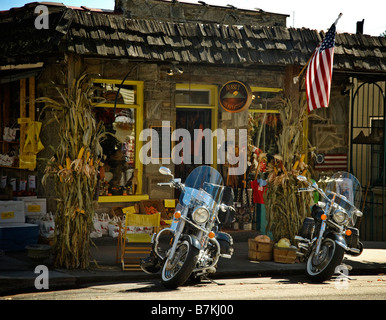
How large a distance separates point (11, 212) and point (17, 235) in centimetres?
50

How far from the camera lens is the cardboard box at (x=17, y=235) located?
10961mm

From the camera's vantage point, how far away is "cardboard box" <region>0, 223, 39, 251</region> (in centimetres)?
1096

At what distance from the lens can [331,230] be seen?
376 inches

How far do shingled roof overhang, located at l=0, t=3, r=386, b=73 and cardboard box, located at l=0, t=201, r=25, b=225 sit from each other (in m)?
2.55

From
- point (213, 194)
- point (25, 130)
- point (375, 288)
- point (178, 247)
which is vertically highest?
point (25, 130)

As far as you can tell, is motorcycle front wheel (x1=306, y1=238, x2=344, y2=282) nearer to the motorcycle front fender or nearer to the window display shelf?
the motorcycle front fender

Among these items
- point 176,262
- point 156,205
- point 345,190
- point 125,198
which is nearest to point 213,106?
point 156,205

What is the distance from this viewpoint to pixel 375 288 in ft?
29.1

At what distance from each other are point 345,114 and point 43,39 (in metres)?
7.64

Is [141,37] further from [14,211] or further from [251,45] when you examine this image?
[14,211]

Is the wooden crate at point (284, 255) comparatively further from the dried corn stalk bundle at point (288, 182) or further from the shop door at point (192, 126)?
the shop door at point (192, 126)

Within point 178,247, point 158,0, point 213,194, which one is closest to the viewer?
point 178,247

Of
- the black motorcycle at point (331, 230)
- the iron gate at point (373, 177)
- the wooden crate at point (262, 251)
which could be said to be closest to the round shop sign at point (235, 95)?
the black motorcycle at point (331, 230)

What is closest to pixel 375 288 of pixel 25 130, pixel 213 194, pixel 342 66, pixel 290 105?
pixel 213 194
